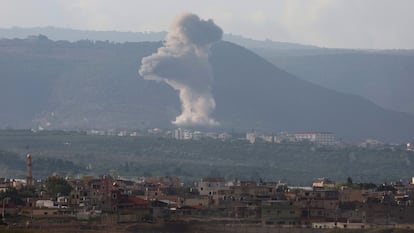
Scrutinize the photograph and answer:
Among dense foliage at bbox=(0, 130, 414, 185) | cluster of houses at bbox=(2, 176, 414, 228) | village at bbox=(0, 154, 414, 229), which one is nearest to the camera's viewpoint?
village at bbox=(0, 154, 414, 229)

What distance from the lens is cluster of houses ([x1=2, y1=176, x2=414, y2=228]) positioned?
65.4 meters

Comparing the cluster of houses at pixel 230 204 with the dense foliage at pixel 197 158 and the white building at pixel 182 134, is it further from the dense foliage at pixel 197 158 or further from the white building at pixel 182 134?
the white building at pixel 182 134

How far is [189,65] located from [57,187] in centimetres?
8350

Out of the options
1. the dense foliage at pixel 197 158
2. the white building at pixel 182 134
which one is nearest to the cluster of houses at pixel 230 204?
the dense foliage at pixel 197 158

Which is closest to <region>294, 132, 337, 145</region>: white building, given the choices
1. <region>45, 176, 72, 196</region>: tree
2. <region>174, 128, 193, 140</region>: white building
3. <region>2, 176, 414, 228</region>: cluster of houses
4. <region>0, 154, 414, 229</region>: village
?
<region>174, 128, 193, 140</region>: white building

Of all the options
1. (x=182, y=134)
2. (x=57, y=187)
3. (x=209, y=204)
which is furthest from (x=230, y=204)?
(x=182, y=134)

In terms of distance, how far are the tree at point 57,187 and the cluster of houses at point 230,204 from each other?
341 millimetres

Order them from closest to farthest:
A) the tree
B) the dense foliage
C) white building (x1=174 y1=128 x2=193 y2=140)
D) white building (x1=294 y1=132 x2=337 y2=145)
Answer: the tree → the dense foliage → white building (x1=174 y1=128 x2=193 y2=140) → white building (x1=294 y1=132 x2=337 y2=145)

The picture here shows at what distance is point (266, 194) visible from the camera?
8062cm

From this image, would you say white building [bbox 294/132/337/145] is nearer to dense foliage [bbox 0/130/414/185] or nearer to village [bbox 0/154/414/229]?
dense foliage [bbox 0/130/414/185]

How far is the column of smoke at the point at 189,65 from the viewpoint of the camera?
161475mm

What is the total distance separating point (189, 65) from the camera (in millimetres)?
163250

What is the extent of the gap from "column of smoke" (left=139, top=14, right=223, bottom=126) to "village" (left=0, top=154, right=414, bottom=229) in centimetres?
7228

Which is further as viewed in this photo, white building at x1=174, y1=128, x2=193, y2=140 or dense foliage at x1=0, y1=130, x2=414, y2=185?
white building at x1=174, y1=128, x2=193, y2=140
